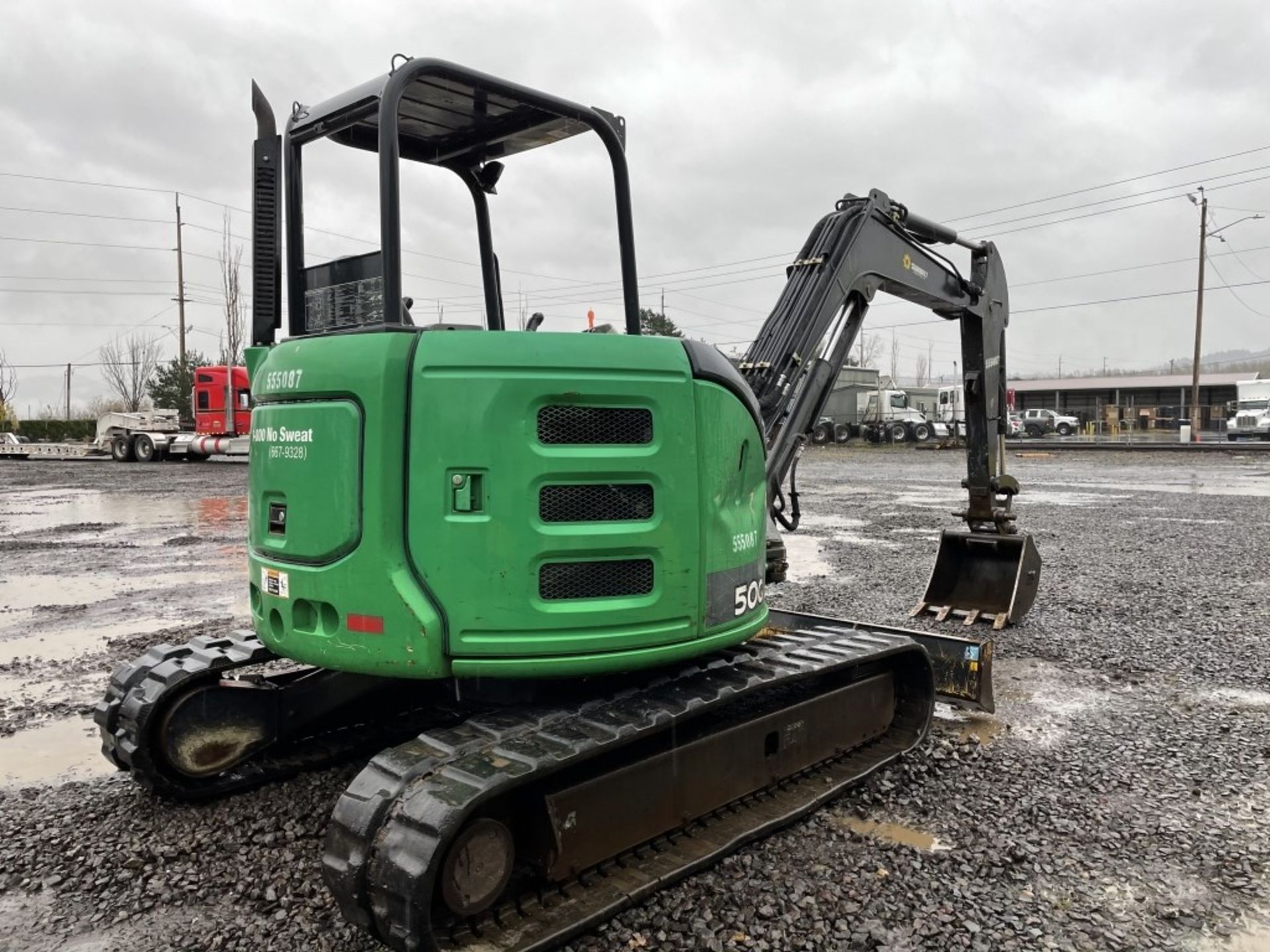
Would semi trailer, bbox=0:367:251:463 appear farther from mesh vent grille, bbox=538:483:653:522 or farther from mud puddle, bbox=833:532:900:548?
mesh vent grille, bbox=538:483:653:522

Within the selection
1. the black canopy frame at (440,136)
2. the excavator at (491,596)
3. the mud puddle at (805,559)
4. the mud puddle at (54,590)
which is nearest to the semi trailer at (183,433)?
the mud puddle at (54,590)

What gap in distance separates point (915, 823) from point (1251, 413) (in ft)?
154

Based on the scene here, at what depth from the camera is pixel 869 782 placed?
4.62 m

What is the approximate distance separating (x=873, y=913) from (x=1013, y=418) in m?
52.2

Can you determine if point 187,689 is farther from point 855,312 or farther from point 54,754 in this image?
point 855,312

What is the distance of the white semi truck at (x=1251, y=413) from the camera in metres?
41.8

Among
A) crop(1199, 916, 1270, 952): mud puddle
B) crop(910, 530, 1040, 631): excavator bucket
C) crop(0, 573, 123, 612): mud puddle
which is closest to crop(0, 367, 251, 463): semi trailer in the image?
crop(0, 573, 123, 612): mud puddle

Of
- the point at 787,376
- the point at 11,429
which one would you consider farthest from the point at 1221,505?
the point at 11,429

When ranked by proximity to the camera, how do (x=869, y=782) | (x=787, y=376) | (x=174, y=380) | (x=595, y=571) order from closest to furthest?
1. (x=595, y=571)
2. (x=869, y=782)
3. (x=787, y=376)
4. (x=174, y=380)

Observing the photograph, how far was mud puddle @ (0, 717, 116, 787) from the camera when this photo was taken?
482 centimetres

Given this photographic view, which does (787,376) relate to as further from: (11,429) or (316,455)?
(11,429)

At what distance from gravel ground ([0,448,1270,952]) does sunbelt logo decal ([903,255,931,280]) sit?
290 cm

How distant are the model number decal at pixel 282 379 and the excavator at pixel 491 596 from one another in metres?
0.03

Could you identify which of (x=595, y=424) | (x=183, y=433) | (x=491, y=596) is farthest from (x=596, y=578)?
(x=183, y=433)
